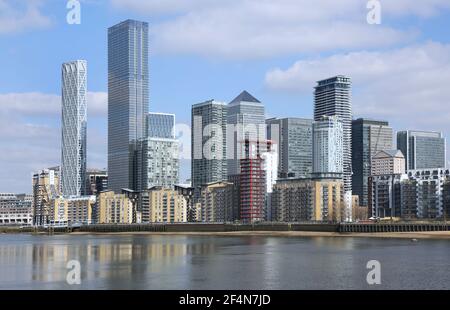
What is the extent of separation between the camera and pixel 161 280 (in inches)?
2432

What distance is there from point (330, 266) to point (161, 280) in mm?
20504

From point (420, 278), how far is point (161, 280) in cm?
2305

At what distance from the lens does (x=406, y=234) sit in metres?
162

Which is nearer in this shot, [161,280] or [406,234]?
[161,280]
